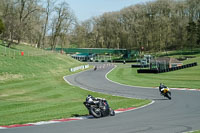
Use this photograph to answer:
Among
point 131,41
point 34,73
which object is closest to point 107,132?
point 34,73

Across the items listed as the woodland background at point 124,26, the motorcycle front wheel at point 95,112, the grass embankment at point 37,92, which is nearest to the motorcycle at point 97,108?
the motorcycle front wheel at point 95,112

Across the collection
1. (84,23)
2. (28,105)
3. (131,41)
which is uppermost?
(84,23)

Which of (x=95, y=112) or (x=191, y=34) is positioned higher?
(x=191, y=34)

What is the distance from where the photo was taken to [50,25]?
322 ft

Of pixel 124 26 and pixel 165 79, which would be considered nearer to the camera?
pixel 165 79

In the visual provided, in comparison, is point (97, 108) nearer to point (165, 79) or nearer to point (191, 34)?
point (165, 79)

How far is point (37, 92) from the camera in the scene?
3138cm

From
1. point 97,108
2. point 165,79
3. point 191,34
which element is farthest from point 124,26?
point 97,108

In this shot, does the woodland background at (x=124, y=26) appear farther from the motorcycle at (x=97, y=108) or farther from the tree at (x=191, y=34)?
the motorcycle at (x=97, y=108)

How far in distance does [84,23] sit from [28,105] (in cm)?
14145

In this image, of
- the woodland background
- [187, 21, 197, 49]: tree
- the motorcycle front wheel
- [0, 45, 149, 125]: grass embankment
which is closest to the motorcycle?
the motorcycle front wheel

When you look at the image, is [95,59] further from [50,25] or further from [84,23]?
[84,23]

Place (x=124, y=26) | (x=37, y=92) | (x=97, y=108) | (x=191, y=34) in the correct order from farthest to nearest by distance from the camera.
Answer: (x=124, y=26) → (x=191, y=34) → (x=37, y=92) → (x=97, y=108)

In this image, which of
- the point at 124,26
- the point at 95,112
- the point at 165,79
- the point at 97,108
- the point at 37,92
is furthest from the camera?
the point at 124,26
